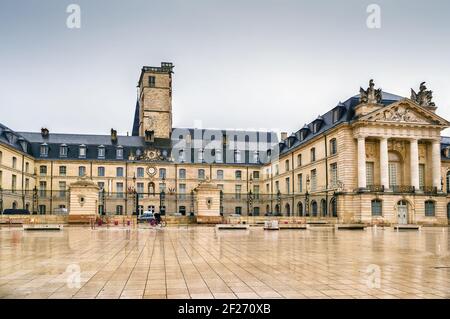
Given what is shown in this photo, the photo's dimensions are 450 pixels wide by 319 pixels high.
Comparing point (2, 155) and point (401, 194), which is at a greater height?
point (2, 155)

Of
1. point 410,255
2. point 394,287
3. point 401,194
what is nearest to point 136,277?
point 394,287

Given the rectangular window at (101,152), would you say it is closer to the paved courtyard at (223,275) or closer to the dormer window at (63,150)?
the dormer window at (63,150)

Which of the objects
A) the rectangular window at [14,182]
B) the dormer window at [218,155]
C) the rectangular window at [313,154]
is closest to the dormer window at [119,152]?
the dormer window at [218,155]

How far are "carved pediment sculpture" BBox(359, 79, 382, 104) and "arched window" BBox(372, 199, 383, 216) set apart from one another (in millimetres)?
9819

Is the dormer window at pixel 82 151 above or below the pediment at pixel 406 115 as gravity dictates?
below

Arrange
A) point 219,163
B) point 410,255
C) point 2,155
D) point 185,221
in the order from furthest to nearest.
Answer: point 219,163
point 2,155
point 185,221
point 410,255

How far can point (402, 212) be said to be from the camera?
45531mm

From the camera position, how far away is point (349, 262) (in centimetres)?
1127

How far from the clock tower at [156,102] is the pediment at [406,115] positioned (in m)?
40.7

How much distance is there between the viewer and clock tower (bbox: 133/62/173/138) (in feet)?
254

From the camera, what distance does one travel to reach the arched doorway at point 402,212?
148ft

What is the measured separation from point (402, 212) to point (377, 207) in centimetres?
291
